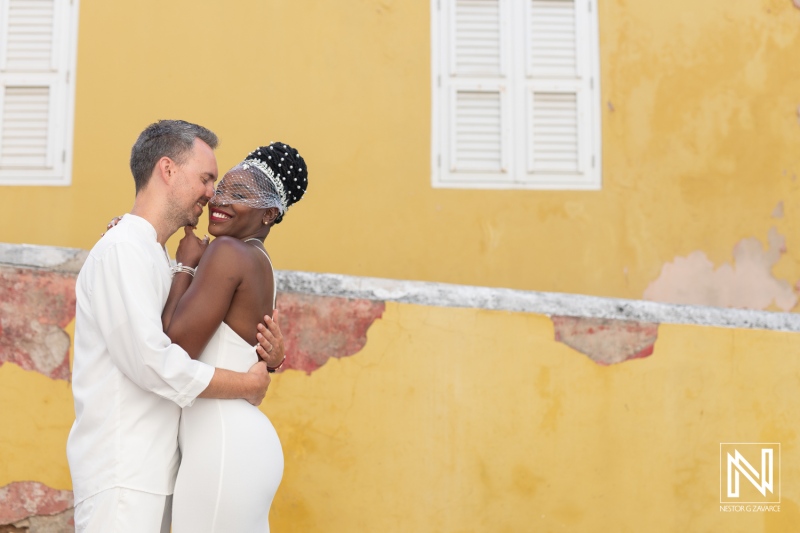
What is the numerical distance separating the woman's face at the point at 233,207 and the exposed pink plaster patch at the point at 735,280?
3.66 m

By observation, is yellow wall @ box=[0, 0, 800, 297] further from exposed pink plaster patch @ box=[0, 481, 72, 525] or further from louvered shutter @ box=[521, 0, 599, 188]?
exposed pink plaster patch @ box=[0, 481, 72, 525]

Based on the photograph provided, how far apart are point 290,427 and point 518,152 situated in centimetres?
274

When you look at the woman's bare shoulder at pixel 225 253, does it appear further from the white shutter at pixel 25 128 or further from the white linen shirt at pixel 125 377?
the white shutter at pixel 25 128

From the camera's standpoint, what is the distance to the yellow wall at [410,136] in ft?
18.5

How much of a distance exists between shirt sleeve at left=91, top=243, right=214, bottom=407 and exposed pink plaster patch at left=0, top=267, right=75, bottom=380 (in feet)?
4.69

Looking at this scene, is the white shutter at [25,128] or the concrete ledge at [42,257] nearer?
the concrete ledge at [42,257]

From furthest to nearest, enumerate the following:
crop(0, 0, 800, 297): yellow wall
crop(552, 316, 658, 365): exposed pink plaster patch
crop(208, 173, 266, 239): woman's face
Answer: crop(0, 0, 800, 297): yellow wall
crop(552, 316, 658, 365): exposed pink plaster patch
crop(208, 173, 266, 239): woman's face

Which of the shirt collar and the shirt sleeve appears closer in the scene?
the shirt sleeve

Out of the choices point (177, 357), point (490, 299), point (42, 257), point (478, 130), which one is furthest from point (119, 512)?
point (478, 130)

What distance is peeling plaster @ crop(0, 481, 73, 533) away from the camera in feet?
11.8

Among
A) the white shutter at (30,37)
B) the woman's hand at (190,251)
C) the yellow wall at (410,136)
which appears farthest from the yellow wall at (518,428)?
the white shutter at (30,37)

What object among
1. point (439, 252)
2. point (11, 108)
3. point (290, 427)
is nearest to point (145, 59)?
point (11, 108)

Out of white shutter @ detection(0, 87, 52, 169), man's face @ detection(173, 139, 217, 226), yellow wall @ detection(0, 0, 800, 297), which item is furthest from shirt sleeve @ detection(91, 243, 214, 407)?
white shutter @ detection(0, 87, 52, 169)
